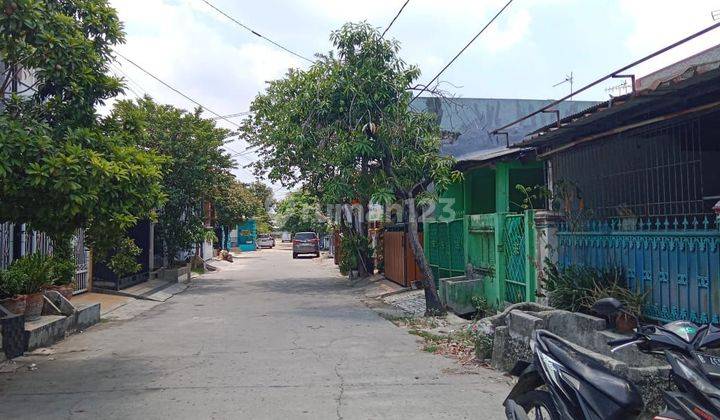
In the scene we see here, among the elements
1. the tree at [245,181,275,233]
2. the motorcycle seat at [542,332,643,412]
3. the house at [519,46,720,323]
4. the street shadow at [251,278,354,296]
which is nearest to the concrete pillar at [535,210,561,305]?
the house at [519,46,720,323]

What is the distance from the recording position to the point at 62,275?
10453 mm

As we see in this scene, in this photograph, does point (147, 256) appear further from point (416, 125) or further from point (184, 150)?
point (416, 125)

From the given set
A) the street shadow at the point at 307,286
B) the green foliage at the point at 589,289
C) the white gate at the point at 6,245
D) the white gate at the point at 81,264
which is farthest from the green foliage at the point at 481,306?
the white gate at the point at 81,264

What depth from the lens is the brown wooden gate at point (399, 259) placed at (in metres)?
15.4

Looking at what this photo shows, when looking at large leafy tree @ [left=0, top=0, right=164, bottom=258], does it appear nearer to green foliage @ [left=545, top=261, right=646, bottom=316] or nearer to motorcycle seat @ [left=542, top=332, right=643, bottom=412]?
motorcycle seat @ [left=542, top=332, right=643, bottom=412]

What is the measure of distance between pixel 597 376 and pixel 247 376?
4.31 metres

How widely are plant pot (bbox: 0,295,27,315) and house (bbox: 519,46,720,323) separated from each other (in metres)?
7.90

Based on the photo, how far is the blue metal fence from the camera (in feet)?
17.4

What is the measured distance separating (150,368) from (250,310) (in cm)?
567

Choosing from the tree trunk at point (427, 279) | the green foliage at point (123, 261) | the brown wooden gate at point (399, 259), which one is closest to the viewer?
the tree trunk at point (427, 279)

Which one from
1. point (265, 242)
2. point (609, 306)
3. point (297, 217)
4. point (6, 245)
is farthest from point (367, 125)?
point (265, 242)

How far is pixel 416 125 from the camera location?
11438 millimetres

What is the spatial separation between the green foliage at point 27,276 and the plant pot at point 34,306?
3.3 inches

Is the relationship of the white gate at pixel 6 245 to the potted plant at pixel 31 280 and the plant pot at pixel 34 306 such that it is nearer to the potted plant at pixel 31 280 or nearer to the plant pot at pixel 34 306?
the potted plant at pixel 31 280
